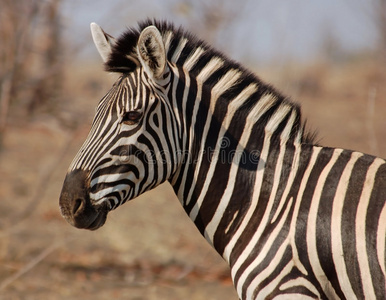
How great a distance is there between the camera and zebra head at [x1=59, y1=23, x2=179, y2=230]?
122 inches

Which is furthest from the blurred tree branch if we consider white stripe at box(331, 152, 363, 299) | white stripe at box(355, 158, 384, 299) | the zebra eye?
white stripe at box(355, 158, 384, 299)

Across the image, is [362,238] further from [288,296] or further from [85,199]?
[85,199]

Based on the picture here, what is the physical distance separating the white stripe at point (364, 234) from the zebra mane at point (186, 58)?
51 centimetres

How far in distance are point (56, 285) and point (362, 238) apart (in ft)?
17.7

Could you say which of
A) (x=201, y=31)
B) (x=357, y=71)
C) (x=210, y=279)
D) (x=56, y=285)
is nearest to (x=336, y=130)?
(x=201, y=31)

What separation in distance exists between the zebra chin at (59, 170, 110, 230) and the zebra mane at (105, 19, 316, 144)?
2.55 ft

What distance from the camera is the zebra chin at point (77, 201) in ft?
10.1

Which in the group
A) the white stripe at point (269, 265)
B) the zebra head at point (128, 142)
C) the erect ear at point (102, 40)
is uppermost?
the erect ear at point (102, 40)

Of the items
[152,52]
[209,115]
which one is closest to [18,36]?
[152,52]

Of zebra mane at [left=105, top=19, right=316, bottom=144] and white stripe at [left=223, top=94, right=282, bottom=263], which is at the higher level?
zebra mane at [left=105, top=19, right=316, bottom=144]

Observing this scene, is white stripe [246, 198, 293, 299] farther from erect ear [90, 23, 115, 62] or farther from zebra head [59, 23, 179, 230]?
erect ear [90, 23, 115, 62]

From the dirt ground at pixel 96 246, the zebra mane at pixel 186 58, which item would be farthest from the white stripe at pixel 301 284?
the dirt ground at pixel 96 246

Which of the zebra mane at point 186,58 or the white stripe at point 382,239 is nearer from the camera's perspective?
the white stripe at point 382,239

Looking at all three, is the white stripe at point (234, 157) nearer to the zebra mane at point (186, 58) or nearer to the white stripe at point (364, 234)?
the zebra mane at point (186, 58)
